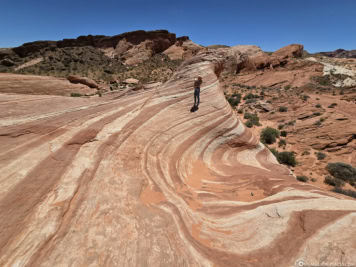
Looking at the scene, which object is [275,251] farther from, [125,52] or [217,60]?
[125,52]

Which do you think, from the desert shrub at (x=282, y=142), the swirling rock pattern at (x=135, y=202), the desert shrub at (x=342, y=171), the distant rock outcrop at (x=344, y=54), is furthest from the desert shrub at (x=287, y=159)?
the distant rock outcrop at (x=344, y=54)

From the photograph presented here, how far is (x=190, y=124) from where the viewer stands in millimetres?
6469

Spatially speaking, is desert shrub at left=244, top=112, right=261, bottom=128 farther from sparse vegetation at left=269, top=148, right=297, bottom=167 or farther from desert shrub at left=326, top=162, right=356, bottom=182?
desert shrub at left=326, top=162, right=356, bottom=182

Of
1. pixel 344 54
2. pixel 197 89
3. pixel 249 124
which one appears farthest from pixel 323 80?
A: pixel 344 54

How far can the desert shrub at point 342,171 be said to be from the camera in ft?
27.7

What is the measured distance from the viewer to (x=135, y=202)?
10.3 feet

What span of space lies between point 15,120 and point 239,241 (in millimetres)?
5480

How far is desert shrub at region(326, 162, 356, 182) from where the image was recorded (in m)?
8.45

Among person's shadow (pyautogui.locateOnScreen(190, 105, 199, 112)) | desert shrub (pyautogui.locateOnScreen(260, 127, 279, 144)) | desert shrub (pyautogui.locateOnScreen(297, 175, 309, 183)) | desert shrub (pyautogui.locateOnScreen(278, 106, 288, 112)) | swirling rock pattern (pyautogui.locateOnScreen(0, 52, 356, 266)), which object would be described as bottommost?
desert shrub (pyautogui.locateOnScreen(297, 175, 309, 183))

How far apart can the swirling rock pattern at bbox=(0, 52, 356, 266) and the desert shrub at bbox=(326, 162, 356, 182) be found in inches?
254

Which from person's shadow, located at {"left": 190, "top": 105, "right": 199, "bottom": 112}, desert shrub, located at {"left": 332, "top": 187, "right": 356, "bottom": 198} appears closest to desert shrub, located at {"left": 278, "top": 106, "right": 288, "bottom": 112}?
desert shrub, located at {"left": 332, "top": 187, "right": 356, "bottom": 198}

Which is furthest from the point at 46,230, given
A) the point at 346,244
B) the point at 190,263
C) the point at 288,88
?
the point at 288,88

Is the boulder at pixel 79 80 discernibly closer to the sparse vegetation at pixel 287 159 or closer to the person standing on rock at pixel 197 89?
the person standing on rock at pixel 197 89

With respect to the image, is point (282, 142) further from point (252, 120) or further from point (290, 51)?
point (290, 51)
